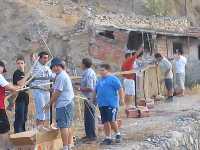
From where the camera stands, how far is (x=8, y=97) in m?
11.5

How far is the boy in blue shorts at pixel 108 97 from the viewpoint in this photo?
39.6ft

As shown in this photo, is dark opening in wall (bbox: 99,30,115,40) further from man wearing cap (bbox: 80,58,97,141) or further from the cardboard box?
the cardboard box

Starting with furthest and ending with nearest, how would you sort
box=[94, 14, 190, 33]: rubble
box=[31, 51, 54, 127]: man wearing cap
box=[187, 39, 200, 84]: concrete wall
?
box=[94, 14, 190, 33]: rubble, box=[187, 39, 200, 84]: concrete wall, box=[31, 51, 54, 127]: man wearing cap

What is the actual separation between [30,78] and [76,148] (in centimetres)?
166

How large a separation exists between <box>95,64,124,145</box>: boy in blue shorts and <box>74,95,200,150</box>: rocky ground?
47 centimetres

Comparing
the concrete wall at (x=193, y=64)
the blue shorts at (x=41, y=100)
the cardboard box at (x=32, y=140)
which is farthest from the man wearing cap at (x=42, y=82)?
the concrete wall at (x=193, y=64)

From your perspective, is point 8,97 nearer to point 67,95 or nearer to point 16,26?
point 67,95

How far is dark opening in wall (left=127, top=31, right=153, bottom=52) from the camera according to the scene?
29.8 meters

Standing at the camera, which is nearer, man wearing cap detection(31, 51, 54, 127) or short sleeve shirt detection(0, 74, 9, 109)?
short sleeve shirt detection(0, 74, 9, 109)

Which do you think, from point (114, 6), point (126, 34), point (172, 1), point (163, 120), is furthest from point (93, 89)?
point (172, 1)

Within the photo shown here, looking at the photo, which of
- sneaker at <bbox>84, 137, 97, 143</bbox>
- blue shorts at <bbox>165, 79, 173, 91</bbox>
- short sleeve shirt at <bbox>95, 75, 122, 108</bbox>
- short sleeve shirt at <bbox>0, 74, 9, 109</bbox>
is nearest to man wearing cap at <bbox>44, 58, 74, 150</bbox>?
short sleeve shirt at <bbox>0, 74, 9, 109</bbox>

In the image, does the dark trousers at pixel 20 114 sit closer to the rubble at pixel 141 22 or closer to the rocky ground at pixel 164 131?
the rocky ground at pixel 164 131

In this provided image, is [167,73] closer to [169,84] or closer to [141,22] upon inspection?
[169,84]

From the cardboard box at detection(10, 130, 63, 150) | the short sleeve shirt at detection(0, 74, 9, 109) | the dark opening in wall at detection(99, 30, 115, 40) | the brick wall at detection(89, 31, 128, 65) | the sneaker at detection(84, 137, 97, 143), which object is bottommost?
the sneaker at detection(84, 137, 97, 143)
